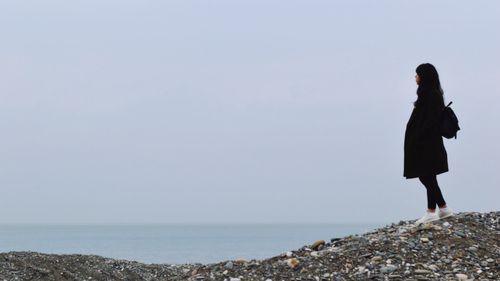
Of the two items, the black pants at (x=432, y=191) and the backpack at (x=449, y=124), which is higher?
the backpack at (x=449, y=124)

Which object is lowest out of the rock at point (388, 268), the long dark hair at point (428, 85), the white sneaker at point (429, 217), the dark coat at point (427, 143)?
the rock at point (388, 268)

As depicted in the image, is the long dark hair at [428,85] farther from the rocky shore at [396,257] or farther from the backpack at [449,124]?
the rocky shore at [396,257]

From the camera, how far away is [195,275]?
12586mm

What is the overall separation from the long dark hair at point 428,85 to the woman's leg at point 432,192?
4.14 feet

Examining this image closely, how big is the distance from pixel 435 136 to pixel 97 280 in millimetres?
9597

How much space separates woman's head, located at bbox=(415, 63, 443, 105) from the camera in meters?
12.8

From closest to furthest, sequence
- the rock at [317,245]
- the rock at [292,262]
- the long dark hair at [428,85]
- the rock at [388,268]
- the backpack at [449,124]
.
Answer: the rock at [388,268] < the rock at [292,262] < the backpack at [449,124] < the long dark hair at [428,85] < the rock at [317,245]

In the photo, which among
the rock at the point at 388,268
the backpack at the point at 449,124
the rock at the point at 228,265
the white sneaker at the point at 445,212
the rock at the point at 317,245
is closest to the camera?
the rock at the point at 388,268

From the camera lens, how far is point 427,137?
12719 mm

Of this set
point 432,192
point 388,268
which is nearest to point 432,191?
point 432,192

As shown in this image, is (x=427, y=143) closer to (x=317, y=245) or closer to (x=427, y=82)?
(x=427, y=82)

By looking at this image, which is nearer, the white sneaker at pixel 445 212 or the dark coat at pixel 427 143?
the dark coat at pixel 427 143

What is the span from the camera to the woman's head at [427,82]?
506 inches

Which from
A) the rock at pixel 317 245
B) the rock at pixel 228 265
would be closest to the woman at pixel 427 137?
the rock at pixel 317 245
